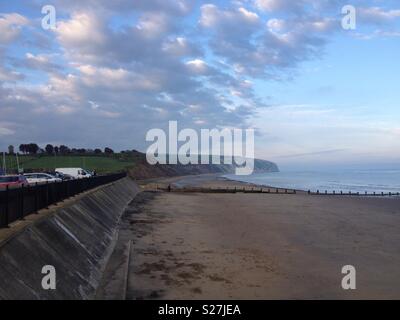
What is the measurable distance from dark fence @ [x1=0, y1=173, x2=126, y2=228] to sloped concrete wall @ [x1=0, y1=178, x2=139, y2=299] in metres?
0.70

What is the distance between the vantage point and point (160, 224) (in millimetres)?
25469

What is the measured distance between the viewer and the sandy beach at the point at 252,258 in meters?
12.4

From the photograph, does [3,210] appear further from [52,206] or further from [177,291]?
[52,206]

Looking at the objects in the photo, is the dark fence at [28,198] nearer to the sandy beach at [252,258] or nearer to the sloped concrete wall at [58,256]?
the sloped concrete wall at [58,256]

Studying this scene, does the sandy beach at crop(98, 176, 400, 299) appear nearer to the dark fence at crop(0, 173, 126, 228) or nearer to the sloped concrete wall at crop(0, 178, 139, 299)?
the sloped concrete wall at crop(0, 178, 139, 299)

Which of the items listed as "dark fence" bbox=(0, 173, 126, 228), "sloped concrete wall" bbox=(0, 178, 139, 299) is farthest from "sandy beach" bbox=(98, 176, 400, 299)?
"dark fence" bbox=(0, 173, 126, 228)

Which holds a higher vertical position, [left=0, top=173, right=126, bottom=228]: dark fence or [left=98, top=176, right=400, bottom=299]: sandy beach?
[left=0, top=173, right=126, bottom=228]: dark fence

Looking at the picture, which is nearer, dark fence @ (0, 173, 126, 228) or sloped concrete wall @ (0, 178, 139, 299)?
sloped concrete wall @ (0, 178, 139, 299)

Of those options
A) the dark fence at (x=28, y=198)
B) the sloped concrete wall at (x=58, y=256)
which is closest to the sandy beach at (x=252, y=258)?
the sloped concrete wall at (x=58, y=256)

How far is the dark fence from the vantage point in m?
12.3

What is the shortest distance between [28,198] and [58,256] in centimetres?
359

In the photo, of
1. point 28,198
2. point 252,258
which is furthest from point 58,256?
point 252,258
